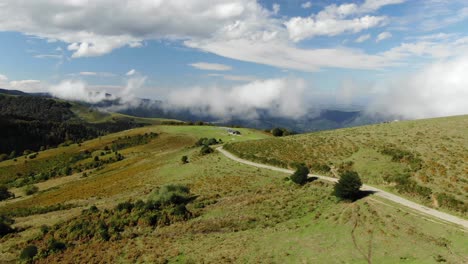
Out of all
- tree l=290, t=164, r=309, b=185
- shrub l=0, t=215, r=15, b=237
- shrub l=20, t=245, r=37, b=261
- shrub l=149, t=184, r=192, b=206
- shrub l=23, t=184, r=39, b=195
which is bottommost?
shrub l=23, t=184, r=39, b=195

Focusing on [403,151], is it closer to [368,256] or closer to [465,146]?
[465,146]

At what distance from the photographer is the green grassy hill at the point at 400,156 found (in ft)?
108

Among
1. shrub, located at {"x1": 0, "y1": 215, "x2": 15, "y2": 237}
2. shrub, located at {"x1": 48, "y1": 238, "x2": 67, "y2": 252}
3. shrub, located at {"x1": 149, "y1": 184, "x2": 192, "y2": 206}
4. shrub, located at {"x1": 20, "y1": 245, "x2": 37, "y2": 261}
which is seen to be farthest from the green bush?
shrub, located at {"x1": 0, "y1": 215, "x2": 15, "y2": 237}

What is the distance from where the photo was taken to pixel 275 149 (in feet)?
217

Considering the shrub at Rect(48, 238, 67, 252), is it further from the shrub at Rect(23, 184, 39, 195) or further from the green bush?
the shrub at Rect(23, 184, 39, 195)

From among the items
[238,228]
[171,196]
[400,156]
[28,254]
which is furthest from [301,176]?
[28,254]

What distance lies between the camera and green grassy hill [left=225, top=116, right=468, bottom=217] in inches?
1297

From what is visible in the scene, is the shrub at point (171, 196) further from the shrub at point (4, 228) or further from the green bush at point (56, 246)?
the shrub at point (4, 228)

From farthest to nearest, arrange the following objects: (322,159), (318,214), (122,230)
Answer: (322,159) → (122,230) → (318,214)

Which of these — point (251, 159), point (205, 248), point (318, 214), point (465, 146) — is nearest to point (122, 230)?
point (205, 248)

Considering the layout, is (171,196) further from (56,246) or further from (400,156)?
(400,156)

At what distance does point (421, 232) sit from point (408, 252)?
→ 12.0 feet

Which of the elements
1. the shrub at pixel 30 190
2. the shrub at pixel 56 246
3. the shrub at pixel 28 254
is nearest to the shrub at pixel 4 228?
the shrub at pixel 28 254

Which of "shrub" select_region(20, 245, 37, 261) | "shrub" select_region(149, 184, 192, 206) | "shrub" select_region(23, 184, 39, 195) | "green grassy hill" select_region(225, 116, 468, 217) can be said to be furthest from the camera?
"shrub" select_region(23, 184, 39, 195)
